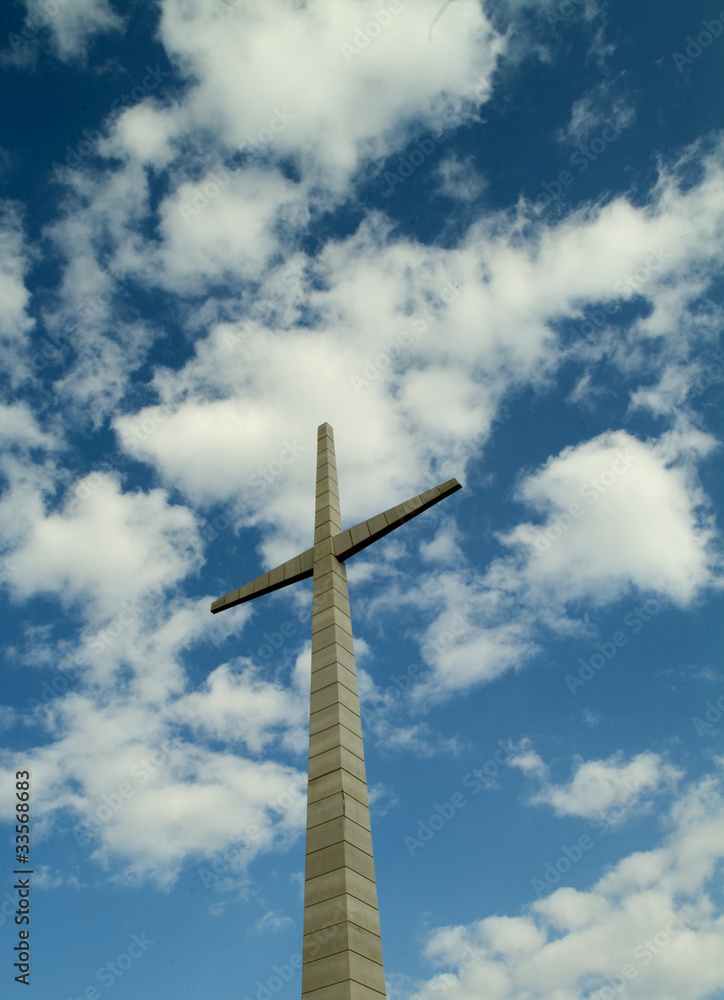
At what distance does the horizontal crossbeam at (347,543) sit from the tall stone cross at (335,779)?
0.03 meters

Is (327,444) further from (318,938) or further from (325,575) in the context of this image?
(318,938)

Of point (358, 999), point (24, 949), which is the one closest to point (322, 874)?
point (358, 999)

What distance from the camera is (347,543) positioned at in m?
17.2

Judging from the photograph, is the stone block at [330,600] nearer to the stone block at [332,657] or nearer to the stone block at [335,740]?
the stone block at [332,657]

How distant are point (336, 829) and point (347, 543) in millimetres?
6794

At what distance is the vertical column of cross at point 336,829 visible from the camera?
36.9 feet

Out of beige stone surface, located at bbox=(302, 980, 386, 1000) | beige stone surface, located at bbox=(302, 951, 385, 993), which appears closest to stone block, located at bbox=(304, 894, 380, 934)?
beige stone surface, located at bbox=(302, 951, 385, 993)

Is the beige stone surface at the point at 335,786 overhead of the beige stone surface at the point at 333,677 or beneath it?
beneath

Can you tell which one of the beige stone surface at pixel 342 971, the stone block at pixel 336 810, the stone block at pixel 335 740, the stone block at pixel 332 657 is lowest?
the beige stone surface at pixel 342 971

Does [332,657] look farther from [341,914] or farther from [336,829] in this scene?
[341,914]

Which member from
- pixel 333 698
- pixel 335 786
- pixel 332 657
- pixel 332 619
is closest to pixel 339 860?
pixel 335 786

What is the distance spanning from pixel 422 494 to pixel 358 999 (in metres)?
10.1

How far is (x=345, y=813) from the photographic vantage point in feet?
41.6

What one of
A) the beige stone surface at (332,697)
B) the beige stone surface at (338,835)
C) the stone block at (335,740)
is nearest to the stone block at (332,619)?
the beige stone surface at (332,697)
